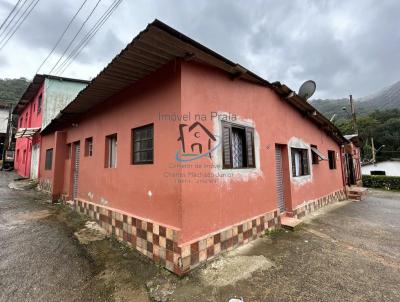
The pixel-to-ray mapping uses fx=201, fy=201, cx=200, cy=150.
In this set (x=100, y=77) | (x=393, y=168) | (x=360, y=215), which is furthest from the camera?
(x=393, y=168)

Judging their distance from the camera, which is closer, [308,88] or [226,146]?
[226,146]

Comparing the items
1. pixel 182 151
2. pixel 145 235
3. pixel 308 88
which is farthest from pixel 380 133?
pixel 145 235

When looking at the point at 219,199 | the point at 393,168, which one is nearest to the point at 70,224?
the point at 219,199

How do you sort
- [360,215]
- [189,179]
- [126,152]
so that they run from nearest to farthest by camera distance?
[189,179] → [126,152] → [360,215]

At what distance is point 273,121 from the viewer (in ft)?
19.5

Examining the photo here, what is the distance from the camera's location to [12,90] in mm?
28875

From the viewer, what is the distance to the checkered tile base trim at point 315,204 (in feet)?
22.0

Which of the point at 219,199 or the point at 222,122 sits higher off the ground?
the point at 222,122

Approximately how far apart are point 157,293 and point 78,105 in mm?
5510

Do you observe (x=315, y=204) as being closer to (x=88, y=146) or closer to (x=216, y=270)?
(x=216, y=270)

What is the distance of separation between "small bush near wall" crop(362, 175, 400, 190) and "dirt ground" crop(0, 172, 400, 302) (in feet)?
51.6

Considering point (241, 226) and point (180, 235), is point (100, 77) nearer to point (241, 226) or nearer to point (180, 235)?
point (180, 235)

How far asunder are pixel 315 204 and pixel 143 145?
7199 millimetres

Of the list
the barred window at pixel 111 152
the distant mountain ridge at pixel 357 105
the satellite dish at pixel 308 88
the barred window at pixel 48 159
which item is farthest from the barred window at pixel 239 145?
the distant mountain ridge at pixel 357 105
